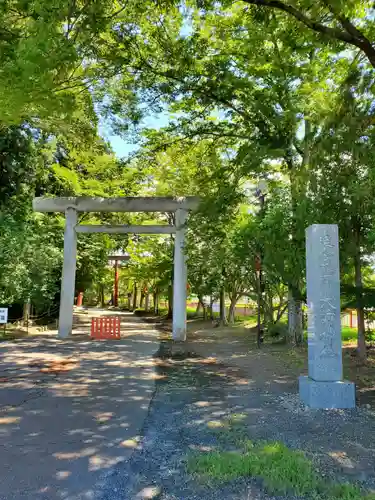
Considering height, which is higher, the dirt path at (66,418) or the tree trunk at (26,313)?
the tree trunk at (26,313)

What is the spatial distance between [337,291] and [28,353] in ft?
29.6

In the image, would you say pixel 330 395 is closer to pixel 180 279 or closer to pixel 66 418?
pixel 66 418

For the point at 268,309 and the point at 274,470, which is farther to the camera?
the point at 268,309

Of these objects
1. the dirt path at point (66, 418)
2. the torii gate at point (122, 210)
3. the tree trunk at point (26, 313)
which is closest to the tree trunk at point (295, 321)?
the torii gate at point (122, 210)

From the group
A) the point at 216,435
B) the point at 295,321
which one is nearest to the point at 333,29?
the point at 216,435

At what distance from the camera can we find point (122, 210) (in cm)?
1658

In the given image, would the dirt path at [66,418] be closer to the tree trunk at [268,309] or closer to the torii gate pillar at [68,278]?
the torii gate pillar at [68,278]

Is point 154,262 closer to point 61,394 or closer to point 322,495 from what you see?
point 61,394

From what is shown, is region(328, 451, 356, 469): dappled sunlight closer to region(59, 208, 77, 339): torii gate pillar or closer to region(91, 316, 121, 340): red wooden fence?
region(91, 316, 121, 340): red wooden fence

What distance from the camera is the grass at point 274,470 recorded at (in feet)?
11.6

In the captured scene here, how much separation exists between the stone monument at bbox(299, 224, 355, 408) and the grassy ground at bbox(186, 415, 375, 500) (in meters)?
2.03

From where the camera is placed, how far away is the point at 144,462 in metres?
4.31

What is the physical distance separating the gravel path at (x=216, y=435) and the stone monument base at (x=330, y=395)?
19 cm

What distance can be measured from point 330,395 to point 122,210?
1184cm
